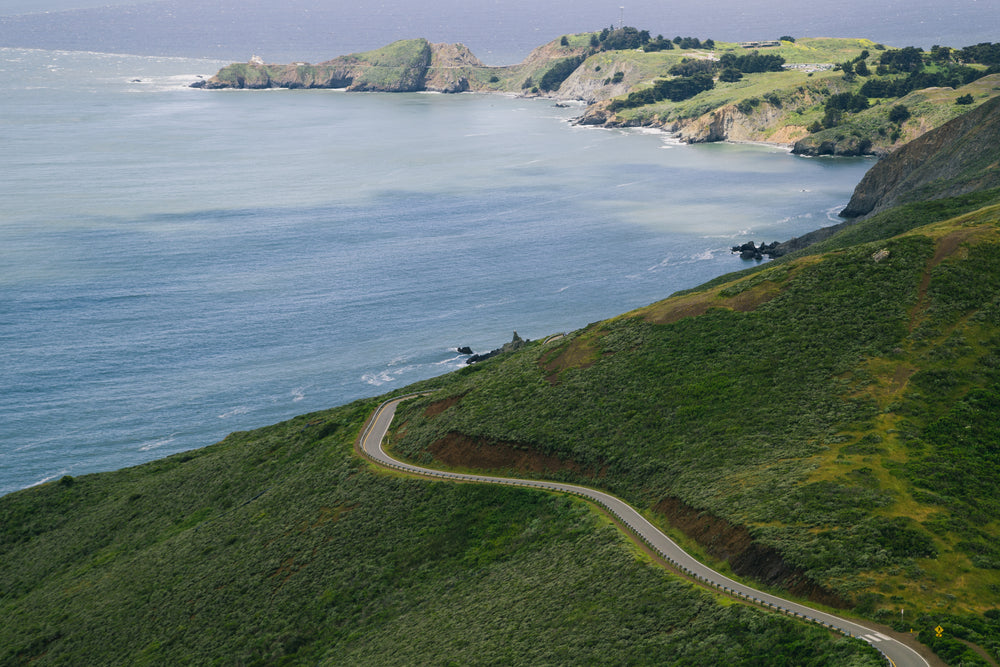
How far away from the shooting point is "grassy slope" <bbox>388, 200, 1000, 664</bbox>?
3700cm

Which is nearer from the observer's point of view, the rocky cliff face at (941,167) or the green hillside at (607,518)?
the green hillside at (607,518)

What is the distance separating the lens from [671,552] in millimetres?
42500

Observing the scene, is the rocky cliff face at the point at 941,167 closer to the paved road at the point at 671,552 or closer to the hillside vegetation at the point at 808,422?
the hillside vegetation at the point at 808,422

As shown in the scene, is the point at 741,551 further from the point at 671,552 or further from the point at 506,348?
the point at 506,348

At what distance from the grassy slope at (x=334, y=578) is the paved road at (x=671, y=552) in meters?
1.07

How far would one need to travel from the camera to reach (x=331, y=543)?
177ft

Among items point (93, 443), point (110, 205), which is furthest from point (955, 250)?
point (110, 205)

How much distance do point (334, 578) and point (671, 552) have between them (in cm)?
2034

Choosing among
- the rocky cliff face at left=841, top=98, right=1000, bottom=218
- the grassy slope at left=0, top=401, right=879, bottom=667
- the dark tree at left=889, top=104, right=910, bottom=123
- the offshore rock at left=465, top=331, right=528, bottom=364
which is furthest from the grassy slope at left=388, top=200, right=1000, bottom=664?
the dark tree at left=889, top=104, right=910, bottom=123

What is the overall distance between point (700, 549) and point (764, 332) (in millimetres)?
21592

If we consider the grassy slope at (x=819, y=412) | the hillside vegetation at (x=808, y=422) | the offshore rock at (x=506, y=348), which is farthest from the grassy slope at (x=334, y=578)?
the offshore rock at (x=506, y=348)

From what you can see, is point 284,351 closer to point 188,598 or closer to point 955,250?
point 188,598

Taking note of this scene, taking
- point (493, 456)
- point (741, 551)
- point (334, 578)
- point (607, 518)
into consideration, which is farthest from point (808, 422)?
point (334, 578)

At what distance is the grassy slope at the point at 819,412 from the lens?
121 feet
